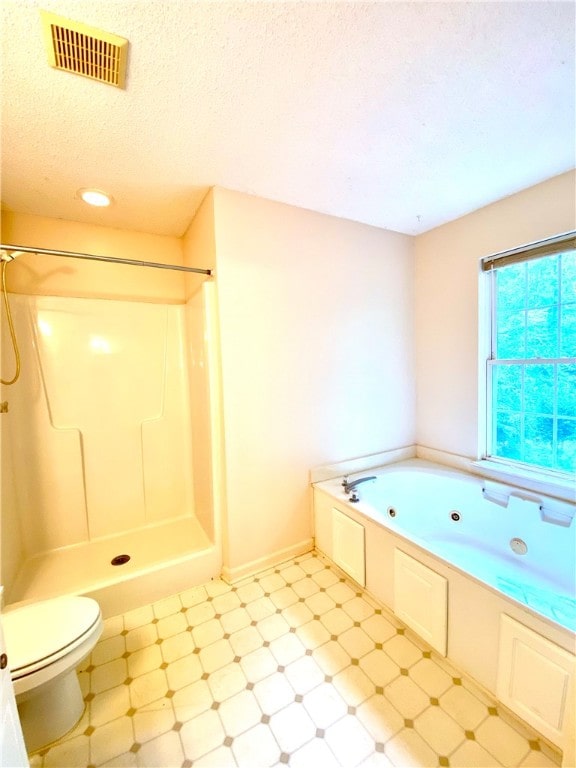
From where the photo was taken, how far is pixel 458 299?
2.21 m

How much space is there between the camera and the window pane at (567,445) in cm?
178

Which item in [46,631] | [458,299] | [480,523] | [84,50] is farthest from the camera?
[458,299]

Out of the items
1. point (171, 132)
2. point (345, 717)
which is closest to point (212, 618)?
point (345, 717)

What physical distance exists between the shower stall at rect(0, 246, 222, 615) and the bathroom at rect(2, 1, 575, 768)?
→ 0.35 feet

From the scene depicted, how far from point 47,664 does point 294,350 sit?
68.0 inches

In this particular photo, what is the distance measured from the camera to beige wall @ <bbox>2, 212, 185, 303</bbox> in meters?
1.87

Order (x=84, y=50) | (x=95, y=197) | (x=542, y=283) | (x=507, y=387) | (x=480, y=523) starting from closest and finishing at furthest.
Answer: (x=84, y=50), (x=95, y=197), (x=542, y=283), (x=480, y=523), (x=507, y=387)

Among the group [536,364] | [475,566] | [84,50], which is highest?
[84,50]

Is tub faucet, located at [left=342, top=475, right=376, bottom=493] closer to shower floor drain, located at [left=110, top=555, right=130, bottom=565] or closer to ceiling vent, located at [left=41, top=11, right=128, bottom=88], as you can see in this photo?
shower floor drain, located at [left=110, top=555, right=130, bottom=565]

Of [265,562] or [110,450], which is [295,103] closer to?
[110,450]

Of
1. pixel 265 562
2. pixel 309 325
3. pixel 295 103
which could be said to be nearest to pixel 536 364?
pixel 309 325

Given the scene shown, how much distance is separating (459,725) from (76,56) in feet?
8.53

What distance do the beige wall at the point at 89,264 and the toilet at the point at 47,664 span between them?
1.80 m

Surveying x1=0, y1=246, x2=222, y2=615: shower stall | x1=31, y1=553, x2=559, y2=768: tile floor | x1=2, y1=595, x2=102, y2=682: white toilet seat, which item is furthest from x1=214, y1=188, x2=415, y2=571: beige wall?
x1=2, y1=595, x2=102, y2=682: white toilet seat
